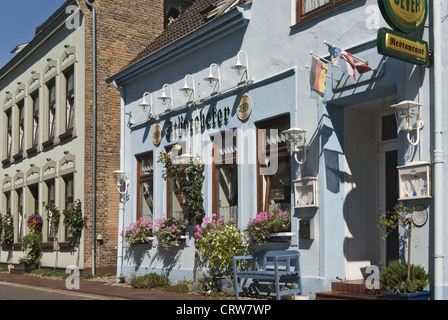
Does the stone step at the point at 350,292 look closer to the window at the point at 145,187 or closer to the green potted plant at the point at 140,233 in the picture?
the green potted plant at the point at 140,233

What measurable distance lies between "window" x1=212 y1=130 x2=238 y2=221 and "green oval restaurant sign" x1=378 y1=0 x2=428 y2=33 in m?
4.94

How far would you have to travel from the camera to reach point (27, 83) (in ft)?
81.5

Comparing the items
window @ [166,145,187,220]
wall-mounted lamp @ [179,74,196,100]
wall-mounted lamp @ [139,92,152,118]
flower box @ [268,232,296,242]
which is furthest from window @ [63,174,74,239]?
flower box @ [268,232,296,242]

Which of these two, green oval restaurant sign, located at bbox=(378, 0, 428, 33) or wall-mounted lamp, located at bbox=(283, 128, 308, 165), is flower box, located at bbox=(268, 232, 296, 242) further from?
green oval restaurant sign, located at bbox=(378, 0, 428, 33)

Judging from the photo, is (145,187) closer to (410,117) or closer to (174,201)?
(174,201)

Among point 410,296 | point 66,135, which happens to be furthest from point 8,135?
point 410,296

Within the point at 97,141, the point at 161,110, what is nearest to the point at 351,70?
the point at 161,110

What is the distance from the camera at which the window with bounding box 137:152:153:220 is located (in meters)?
16.2

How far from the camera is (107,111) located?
1966 centimetres

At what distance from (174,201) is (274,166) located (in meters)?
3.74

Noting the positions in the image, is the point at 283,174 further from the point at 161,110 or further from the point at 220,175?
the point at 161,110

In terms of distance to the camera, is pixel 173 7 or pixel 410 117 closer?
pixel 410 117

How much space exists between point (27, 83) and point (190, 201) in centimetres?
1362

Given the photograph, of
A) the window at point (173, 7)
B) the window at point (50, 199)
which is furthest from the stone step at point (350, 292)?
the window at point (173, 7)
